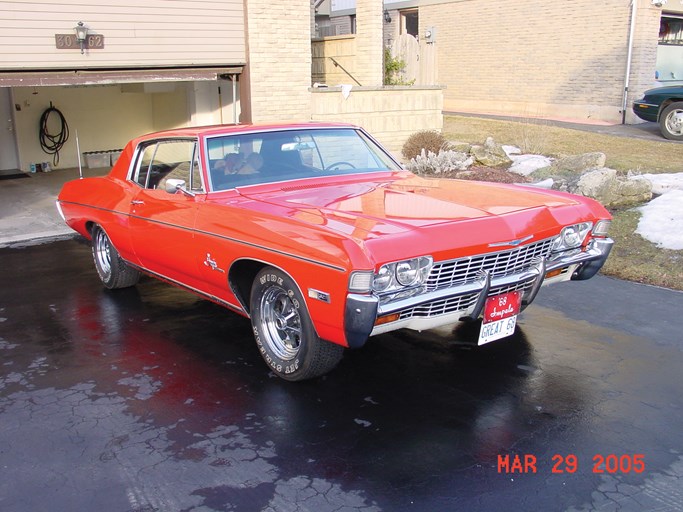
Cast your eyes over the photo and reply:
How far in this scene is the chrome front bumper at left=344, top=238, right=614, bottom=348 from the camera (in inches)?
159

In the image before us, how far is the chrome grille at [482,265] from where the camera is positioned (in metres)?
4.32

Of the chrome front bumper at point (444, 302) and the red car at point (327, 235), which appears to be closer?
the chrome front bumper at point (444, 302)

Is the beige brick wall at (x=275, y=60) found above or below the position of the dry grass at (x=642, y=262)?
above

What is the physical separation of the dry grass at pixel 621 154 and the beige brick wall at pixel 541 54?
3234 millimetres

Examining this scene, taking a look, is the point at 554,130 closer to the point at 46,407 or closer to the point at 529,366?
the point at 529,366

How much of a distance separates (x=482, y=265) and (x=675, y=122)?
1387 cm

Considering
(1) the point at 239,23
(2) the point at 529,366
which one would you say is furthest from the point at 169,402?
(1) the point at 239,23

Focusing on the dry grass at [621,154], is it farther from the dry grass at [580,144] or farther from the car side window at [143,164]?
the car side window at [143,164]

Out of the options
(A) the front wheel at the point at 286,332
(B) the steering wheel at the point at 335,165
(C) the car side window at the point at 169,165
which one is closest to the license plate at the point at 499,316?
(A) the front wheel at the point at 286,332

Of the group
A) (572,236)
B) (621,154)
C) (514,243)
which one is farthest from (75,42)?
(621,154)

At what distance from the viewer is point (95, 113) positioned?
16859 mm

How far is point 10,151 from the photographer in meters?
15.8

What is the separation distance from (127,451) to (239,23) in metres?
9.83

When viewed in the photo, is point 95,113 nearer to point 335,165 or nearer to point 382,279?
point 335,165
